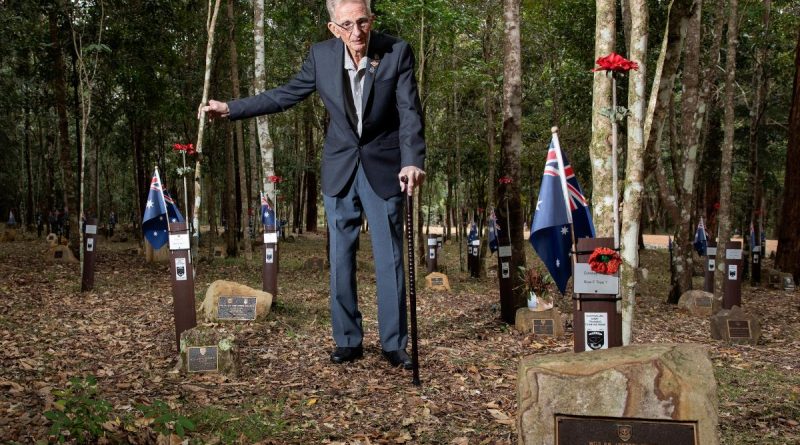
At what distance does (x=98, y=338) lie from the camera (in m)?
6.59

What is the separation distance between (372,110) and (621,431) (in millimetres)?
2880

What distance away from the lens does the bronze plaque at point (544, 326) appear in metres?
7.08

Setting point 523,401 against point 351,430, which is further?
point 351,430

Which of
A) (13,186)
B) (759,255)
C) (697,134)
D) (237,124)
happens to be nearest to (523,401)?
(697,134)

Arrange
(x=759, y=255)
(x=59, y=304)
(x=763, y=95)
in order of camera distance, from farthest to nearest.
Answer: (x=763, y=95), (x=759, y=255), (x=59, y=304)

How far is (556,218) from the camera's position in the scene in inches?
179

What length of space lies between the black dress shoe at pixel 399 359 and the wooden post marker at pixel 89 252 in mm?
6936

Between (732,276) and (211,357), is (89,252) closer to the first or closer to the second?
(211,357)

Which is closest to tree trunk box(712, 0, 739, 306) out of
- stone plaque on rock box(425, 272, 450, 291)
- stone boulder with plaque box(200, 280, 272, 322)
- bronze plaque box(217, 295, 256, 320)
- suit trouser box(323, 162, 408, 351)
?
stone plaque on rock box(425, 272, 450, 291)

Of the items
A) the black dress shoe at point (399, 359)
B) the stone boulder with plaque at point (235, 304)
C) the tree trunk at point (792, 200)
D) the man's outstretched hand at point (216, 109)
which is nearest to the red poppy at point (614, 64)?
the black dress shoe at point (399, 359)

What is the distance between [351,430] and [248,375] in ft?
5.07

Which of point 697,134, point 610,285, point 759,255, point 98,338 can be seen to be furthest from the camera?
point 759,255

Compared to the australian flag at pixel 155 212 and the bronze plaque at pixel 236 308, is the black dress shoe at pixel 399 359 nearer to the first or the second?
the bronze plaque at pixel 236 308

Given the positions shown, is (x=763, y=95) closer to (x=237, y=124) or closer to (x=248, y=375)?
(x=237, y=124)
